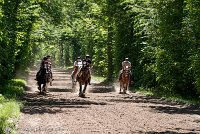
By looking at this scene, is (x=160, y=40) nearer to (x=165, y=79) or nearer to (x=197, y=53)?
(x=165, y=79)

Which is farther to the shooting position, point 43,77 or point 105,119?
point 43,77

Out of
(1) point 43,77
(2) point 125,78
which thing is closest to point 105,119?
(1) point 43,77

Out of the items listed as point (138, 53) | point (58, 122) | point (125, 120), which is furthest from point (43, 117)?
point (138, 53)

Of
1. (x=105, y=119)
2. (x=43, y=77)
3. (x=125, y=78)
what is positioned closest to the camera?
(x=105, y=119)

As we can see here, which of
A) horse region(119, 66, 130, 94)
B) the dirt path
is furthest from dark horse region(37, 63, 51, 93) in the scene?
the dirt path

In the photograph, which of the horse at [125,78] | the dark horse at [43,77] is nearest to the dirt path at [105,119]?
the dark horse at [43,77]

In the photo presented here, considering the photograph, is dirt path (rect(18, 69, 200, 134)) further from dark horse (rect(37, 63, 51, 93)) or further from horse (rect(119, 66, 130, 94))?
horse (rect(119, 66, 130, 94))

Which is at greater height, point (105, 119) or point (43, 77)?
point (43, 77)

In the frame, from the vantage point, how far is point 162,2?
95.0ft

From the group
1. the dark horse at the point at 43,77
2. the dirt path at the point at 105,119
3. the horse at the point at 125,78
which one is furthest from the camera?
the horse at the point at 125,78

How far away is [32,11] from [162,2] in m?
8.61

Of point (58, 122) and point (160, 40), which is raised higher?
point (160, 40)

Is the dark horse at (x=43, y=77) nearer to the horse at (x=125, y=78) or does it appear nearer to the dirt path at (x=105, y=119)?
the horse at (x=125, y=78)

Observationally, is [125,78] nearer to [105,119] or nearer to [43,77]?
[43,77]
